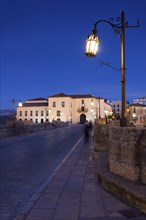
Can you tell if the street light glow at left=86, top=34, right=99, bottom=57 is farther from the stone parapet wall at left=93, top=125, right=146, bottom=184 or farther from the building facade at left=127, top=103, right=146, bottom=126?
the building facade at left=127, top=103, right=146, bottom=126

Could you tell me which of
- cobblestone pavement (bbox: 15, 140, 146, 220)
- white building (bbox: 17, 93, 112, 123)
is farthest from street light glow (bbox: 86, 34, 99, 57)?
white building (bbox: 17, 93, 112, 123)

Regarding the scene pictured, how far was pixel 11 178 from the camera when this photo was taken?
10711mm

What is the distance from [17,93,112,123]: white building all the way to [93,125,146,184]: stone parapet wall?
367 feet

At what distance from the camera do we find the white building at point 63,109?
12331 centimetres

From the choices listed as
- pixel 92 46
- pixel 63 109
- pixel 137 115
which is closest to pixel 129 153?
pixel 92 46

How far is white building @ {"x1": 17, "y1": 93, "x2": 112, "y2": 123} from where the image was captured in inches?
4855

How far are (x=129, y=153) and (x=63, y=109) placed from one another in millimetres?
117602

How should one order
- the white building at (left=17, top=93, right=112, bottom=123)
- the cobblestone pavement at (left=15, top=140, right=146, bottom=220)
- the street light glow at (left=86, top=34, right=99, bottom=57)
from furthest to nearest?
1. the white building at (left=17, top=93, right=112, bottom=123)
2. the street light glow at (left=86, top=34, right=99, bottom=57)
3. the cobblestone pavement at (left=15, top=140, right=146, bottom=220)

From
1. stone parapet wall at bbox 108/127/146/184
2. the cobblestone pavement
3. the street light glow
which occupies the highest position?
the street light glow

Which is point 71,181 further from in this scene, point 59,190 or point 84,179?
point 59,190

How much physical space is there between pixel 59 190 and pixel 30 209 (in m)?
1.84

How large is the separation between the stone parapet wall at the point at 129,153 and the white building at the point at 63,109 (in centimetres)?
11175

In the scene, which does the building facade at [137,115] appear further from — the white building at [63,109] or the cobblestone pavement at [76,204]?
the cobblestone pavement at [76,204]

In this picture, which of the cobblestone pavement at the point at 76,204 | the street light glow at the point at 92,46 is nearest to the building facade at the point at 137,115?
the street light glow at the point at 92,46
